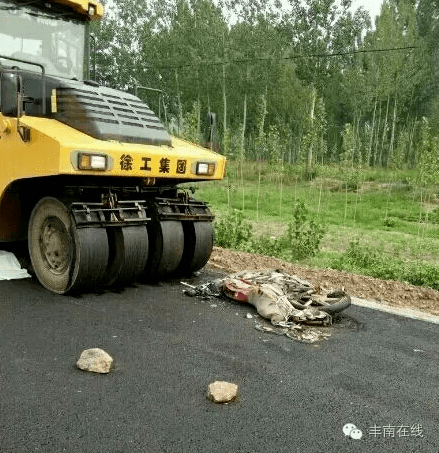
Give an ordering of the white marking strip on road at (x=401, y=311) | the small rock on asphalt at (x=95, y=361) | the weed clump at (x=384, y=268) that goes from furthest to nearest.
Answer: the weed clump at (x=384, y=268)
the white marking strip on road at (x=401, y=311)
the small rock on asphalt at (x=95, y=361)

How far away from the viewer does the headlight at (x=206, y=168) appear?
19.1 feet

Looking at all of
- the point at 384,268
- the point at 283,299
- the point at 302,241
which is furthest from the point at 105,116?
the point at 384,268

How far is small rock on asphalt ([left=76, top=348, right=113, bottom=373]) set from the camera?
3.49m

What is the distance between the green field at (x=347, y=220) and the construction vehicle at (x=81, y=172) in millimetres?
3401

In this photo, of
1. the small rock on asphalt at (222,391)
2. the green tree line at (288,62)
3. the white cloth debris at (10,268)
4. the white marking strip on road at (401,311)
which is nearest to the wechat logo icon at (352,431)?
the small rock on asphalt at (222,391)

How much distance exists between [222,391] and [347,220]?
13.9 metres

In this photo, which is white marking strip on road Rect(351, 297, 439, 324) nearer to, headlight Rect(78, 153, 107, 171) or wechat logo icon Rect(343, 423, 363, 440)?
wechat logo icon Rect(343, 423, 363, 440)

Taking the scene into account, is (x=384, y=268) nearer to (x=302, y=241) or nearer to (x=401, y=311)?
(x=302, y=241)

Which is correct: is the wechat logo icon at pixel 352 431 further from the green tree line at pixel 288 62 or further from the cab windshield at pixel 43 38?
the green tree line at pixel 288 62

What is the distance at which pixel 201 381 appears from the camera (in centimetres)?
342

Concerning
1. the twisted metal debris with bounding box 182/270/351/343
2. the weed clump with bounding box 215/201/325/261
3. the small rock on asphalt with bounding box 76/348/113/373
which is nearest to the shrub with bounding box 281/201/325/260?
the weed clump with bounding box 215/201/325/261

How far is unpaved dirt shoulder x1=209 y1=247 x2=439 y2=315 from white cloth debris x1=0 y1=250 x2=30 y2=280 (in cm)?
235

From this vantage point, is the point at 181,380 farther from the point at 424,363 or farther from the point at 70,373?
the point at 424,363

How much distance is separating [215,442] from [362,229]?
13.0 meters
